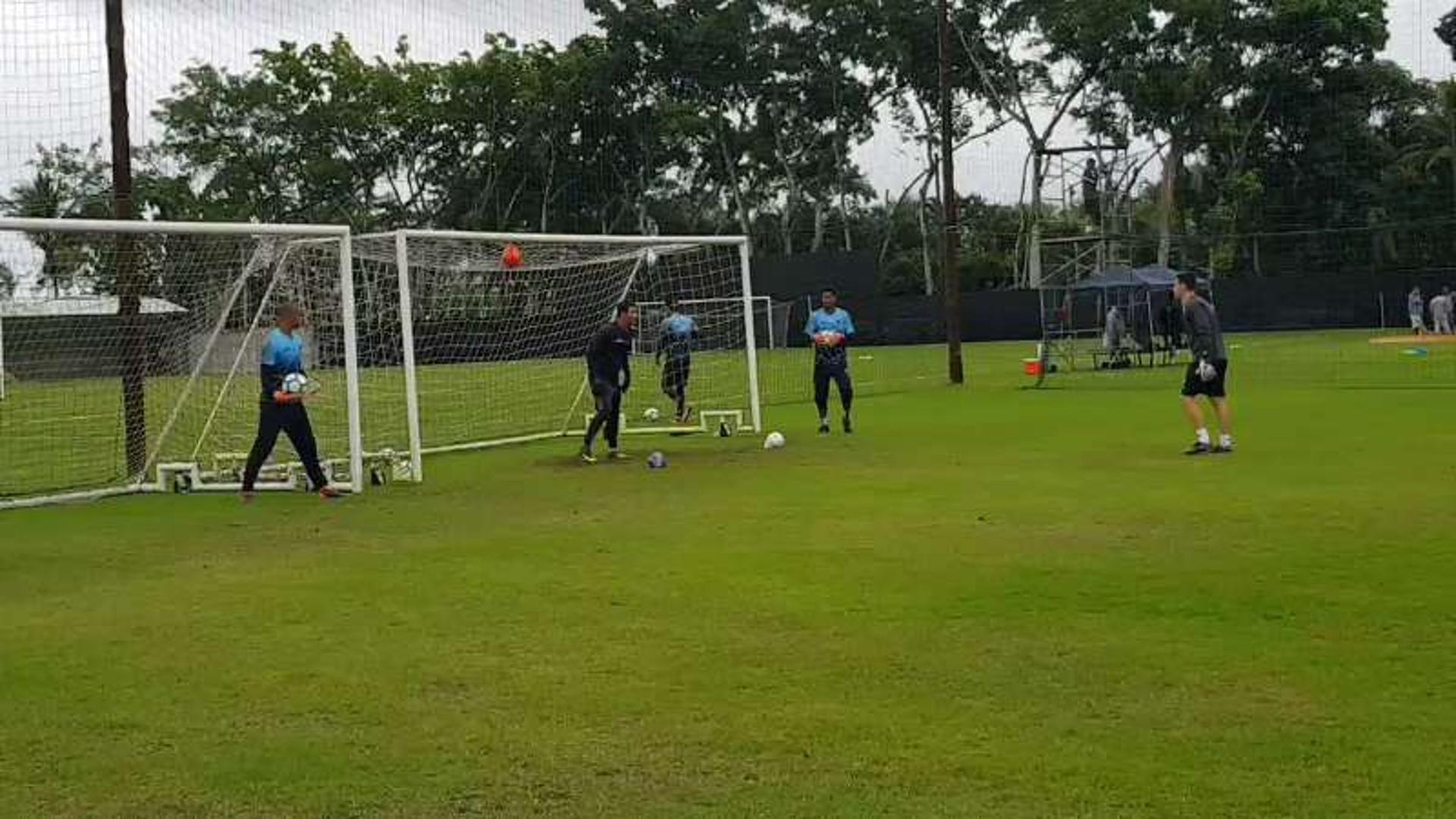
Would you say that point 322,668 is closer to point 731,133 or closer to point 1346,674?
point 1346,674

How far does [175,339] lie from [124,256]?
3.55ft

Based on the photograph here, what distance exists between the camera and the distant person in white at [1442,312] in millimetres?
44750

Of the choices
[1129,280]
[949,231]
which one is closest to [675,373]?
[949,231]

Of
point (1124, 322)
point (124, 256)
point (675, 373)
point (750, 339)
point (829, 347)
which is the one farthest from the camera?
point (1124, 322)

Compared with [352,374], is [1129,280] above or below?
above

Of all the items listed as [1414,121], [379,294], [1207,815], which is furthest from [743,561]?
[1414,121]

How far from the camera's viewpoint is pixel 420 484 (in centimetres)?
1510

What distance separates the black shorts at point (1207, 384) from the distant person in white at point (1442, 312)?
110 ft

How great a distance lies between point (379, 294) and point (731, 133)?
148 ft

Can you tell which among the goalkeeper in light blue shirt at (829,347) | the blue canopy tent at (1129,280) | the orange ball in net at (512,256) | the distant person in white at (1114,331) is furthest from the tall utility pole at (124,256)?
the distant person in white at (1114,331)

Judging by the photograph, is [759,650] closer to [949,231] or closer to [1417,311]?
[949,231]

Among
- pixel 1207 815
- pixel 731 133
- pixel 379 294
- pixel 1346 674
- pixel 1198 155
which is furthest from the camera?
pixel 731 133

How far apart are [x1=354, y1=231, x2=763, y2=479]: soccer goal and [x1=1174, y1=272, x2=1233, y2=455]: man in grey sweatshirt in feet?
21.4

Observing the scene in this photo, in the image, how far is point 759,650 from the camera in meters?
7.17
